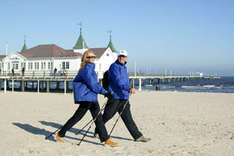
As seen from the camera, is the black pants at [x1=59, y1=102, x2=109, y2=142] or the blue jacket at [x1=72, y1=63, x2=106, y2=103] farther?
the black pants at [x1=59, y1=102, x2=109, y2=142]

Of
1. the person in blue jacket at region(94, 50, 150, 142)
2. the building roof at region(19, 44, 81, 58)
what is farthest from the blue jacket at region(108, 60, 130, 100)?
the building roof at region(19, 44, 81, 58)

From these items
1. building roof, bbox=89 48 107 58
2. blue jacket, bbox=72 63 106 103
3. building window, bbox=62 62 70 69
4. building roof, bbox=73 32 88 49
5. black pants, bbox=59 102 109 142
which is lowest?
black pants, bbox=59 102 109 142

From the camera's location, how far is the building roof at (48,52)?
33.8 metres

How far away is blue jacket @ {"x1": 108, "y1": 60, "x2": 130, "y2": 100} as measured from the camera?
210 inches

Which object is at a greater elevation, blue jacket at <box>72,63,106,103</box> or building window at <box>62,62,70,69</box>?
building window at <box>62,62,70,69</box>

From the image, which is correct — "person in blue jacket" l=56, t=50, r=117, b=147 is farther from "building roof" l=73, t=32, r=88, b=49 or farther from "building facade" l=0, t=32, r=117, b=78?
"building roof" l=73, t=32, r=88, b=49

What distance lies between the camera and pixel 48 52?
3494 centimetres

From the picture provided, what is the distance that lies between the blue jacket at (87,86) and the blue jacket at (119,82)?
1.41ft

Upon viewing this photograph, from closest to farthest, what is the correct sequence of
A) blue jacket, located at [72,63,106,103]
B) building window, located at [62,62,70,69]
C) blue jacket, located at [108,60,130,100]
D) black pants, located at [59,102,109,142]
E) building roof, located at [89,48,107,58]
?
blue jacket, located at [72,63,106,103]
black pants, located at [59,102,109,142]
blue jacket, located at [108,60,130,100]
building window, located at [62,62,70,69]
building roof, located at [89,48,107,58]

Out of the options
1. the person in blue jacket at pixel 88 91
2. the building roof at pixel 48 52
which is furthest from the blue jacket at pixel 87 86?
the building roof at pixel 48 52

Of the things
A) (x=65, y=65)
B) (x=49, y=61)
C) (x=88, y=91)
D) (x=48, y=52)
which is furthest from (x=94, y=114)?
(x=48, y=52)

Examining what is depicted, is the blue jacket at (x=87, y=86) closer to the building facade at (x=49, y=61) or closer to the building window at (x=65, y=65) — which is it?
the building facade at (x=49, y=61)

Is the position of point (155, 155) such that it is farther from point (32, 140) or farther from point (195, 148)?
point (32, 140)

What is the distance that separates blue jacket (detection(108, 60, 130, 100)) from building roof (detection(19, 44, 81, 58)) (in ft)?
91.2
